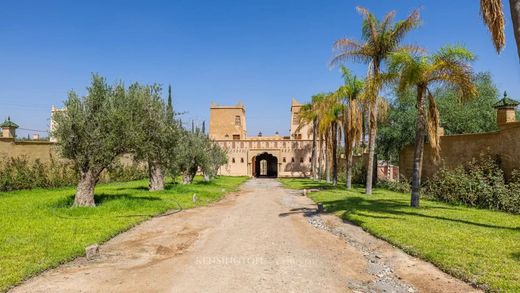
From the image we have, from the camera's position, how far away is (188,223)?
40.2ft

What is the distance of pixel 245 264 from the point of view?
7.23 meters

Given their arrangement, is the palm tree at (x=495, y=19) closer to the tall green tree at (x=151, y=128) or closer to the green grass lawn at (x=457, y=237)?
the green grass lawn at (x=457, y=237)

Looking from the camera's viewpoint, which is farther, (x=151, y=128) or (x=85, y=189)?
(x=151, y=128)

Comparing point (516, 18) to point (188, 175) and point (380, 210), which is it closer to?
point (380, 210)

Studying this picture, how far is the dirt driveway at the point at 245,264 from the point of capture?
19.8 ft

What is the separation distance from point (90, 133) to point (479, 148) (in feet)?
54.9

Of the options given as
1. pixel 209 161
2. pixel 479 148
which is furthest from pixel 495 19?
pixel 209 161

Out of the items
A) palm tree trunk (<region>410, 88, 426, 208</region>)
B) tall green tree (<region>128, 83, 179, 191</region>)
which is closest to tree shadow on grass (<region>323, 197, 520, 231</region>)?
palm tree trunk (<region>410, 88, 426, 208</region>)

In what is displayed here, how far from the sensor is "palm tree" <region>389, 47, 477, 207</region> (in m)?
13.6

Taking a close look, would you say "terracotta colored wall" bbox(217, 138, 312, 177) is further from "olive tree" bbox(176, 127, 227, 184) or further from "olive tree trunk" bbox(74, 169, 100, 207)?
"olive tree trunk" bbox(74, 169, 100, 207)

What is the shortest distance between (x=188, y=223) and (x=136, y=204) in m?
3.88

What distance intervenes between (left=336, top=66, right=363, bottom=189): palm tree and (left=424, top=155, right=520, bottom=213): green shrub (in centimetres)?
716

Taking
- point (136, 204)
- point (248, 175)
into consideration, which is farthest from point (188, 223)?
point (248, 175)

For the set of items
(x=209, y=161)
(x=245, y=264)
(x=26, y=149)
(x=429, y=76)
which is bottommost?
(x=245, y=264)
